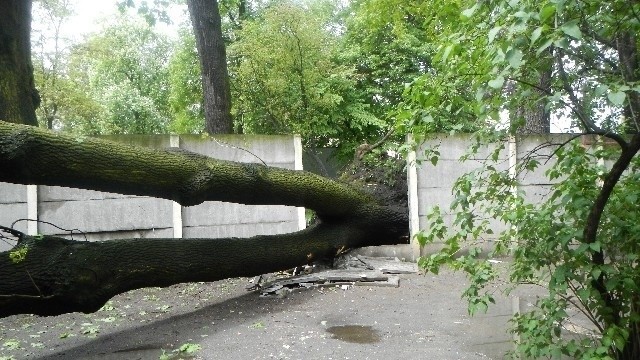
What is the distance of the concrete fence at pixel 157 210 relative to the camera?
6.48m

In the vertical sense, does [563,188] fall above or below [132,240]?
above

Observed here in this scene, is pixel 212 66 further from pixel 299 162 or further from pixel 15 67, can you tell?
pixel 15 67

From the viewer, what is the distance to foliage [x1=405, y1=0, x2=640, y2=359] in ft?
7.87

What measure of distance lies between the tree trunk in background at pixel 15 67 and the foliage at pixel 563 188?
4727mm

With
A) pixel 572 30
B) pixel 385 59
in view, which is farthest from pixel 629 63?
pixel 385 59

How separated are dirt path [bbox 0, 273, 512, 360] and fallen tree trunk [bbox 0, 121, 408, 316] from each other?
48 cm

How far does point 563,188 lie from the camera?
9.27ft

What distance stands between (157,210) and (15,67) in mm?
2416

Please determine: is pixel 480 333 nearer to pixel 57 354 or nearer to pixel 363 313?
pixel 363 313

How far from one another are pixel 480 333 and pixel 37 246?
12.1 feet

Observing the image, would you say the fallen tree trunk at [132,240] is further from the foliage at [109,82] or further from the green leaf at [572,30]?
the foliage at [109,82]

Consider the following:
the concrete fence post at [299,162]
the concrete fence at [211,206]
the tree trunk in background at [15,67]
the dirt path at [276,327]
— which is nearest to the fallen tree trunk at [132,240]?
the dirt path at [276,327]

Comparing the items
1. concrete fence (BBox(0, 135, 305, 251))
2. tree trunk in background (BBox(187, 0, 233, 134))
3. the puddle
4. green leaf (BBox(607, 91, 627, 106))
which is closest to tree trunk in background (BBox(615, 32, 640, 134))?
green leaf (BBox(607, 91, 627, 106))

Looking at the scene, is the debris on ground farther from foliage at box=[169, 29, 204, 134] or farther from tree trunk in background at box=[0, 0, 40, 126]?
foliage at box=[169, 29, 204, 134]
